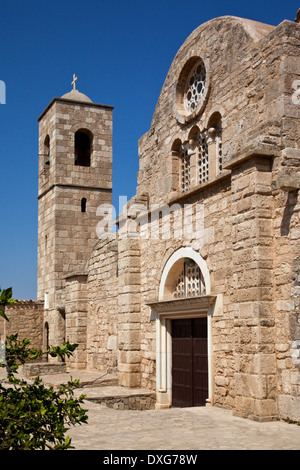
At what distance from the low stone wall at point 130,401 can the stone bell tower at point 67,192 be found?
999 centimetres

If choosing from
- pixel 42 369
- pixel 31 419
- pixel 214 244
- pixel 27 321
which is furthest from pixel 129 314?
pixel 27 321

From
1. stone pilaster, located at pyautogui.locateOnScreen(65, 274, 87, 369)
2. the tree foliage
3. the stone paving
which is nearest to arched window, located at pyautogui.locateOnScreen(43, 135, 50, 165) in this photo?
stone pilaster, located at pyautogui.locateOnScreen(65, 274, 87, 369)

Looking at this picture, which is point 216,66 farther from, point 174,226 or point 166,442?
point 166,442

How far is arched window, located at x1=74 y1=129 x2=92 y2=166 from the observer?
24.0 metres

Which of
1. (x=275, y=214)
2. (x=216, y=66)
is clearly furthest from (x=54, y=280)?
(x=275, y=214)

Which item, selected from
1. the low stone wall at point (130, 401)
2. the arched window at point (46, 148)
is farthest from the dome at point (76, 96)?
the low stone wall at point (130, 401)

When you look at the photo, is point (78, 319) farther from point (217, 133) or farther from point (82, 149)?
point (82, 149)

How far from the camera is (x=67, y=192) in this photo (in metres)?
22.0

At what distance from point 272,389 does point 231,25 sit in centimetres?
582

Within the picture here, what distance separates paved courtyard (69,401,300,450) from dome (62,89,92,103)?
655 inches

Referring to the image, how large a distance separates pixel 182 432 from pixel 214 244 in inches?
133

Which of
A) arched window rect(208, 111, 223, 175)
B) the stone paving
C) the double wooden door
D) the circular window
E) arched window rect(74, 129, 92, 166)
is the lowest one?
the stone paving

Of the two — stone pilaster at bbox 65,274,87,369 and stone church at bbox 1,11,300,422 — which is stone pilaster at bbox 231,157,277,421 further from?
stone pilaster at bbox 65,274,87,369

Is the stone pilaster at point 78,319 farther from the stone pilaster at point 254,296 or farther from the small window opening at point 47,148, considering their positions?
the stone pilaster at point 254,296
